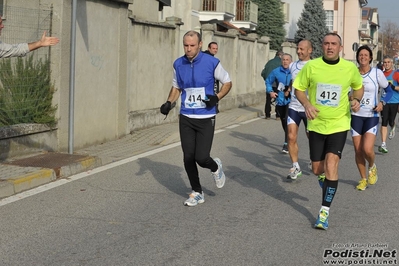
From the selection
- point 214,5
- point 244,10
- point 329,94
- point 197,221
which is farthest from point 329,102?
point 244,10

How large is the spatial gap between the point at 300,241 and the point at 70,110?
5.74 m

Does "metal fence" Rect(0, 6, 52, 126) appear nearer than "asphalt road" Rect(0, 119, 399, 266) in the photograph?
No

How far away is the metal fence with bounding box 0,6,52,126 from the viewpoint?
1109 centimetres

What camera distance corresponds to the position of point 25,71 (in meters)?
11.2

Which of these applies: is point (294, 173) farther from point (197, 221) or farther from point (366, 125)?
point (197, 221)

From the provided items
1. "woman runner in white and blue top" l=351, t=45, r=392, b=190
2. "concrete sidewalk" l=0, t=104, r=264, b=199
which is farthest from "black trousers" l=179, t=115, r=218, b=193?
"woman runner in white and blue top" l=351, t=45, r=392, b=190

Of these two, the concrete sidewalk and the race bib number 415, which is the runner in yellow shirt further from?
the concrete sidewalk

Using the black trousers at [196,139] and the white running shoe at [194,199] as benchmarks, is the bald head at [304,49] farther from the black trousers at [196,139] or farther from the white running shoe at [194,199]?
the white running shoe at [194,199]

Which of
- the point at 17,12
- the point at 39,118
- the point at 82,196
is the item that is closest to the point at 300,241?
the point at 82,196

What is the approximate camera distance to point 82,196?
8.67 meters

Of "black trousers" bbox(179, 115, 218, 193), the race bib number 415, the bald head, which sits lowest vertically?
"black trousers" bbox(179, 115, 218, 193)

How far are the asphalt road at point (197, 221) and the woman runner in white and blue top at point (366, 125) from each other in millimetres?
242

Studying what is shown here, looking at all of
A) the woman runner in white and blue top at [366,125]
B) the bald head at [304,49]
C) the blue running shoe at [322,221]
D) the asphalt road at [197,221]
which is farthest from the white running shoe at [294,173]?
the blue running shoe at [322,221]

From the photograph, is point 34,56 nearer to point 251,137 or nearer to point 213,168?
point 213,168
